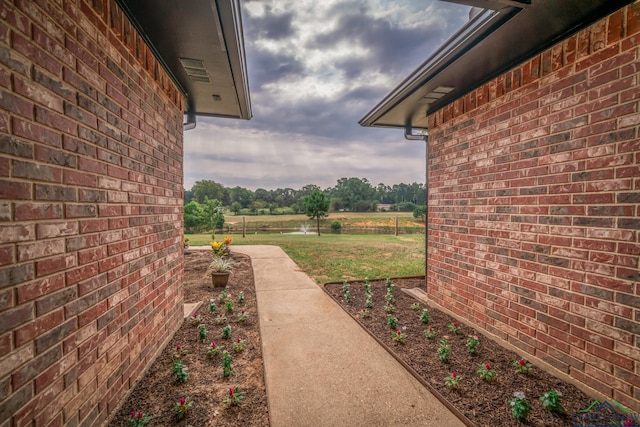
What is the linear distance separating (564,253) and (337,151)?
83.0ft

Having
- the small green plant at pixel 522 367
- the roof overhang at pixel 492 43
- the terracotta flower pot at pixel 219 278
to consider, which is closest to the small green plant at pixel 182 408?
the small green plant at pixel 522 367

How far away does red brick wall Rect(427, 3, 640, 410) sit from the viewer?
1.78 meters

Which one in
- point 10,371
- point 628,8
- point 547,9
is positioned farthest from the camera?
point 547,9

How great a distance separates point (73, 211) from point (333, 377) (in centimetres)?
205

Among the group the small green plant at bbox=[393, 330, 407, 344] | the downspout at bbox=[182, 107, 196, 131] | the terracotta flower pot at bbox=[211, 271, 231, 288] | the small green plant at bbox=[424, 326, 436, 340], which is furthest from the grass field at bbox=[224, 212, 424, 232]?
the small green plant at bbox=[393, 330, 407, 344]

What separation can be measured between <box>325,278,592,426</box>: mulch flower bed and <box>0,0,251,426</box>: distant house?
2195 millimetres

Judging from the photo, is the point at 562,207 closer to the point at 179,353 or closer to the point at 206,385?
the point at 206,385

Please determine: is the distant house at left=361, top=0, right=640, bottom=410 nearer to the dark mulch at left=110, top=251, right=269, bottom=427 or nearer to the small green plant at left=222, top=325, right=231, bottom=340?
the dark mulch at left=110, top=251, right=269, bottom=427

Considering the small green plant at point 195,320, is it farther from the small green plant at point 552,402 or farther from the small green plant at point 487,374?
the small green plant at point 552,402

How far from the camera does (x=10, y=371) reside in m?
1.03

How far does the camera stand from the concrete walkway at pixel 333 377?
1.75 meters

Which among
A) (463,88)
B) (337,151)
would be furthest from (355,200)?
(463,88)

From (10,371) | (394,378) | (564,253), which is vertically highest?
(564,253)

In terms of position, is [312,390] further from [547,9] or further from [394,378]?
[547,9]
